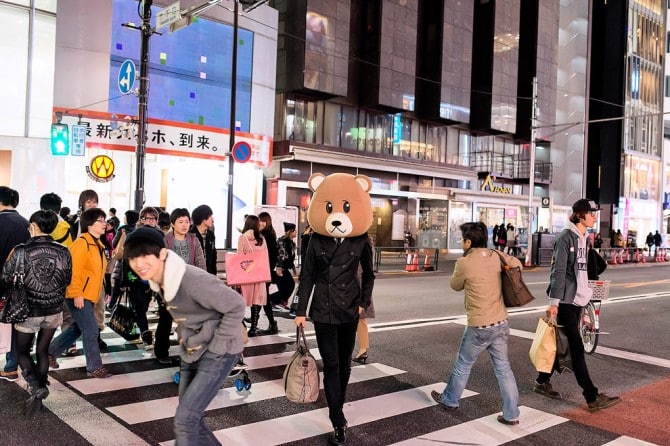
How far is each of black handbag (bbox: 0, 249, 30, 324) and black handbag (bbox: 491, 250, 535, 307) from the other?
4363mm

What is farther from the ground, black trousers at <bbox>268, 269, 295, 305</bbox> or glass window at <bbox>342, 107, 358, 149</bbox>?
glass window at <bbox>342, 107, 358, 149</bbox>

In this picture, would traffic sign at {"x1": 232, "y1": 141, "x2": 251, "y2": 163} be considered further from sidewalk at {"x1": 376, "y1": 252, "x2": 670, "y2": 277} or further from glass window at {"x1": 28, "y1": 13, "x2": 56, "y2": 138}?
sidewalk at {"x1": 376, "y1": 252, "x2": 670, "y2": 277}

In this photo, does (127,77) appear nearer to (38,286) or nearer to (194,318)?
(38,286)

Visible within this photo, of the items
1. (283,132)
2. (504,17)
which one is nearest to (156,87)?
(283,132)

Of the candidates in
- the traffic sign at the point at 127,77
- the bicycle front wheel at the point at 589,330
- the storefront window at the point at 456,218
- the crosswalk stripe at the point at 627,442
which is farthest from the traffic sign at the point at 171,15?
the storefront window at the point at 456,218

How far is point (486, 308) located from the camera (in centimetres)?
537

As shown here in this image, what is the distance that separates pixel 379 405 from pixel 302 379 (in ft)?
5.19

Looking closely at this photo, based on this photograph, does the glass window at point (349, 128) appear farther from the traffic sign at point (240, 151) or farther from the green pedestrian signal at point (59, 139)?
the green pedestrian signal at point (59, 139)

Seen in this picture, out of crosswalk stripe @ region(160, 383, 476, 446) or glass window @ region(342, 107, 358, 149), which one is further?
glass window @ region(342, 107, 358, 149)

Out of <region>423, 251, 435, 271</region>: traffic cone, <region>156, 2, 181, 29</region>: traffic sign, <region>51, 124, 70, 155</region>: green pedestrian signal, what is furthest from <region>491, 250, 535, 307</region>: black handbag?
<region>423, 251, 435, 271</region>: traffic cone

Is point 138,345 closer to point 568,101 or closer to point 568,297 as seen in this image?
point 568,297

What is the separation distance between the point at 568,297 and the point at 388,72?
26.6 meters

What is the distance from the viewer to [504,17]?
37969 mm

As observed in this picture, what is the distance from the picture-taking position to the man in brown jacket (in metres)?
5.37
